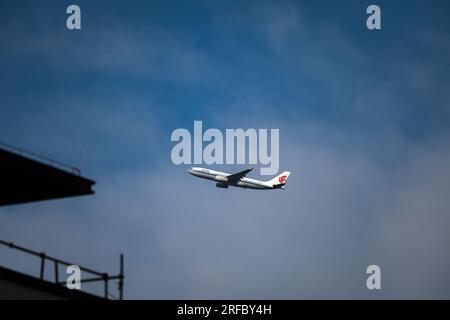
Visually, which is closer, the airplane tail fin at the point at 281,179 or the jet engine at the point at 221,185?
the jet engine at the point at 221,185

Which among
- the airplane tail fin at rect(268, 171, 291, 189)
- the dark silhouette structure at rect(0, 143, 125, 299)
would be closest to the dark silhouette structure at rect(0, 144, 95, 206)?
the dark silhouette structure at rect(0, 143, 125, 299)

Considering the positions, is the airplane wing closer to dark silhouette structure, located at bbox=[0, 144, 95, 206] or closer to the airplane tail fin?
the airplane tail fin

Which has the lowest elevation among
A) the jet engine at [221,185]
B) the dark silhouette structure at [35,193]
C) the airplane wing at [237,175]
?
the dark silhouette structure at [35,193]

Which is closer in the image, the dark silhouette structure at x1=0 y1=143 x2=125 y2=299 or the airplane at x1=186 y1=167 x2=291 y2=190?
the dark silhouette structure at x1=0 y1=143 x2=125 y2=299

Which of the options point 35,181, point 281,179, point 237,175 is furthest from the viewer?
point 281,179

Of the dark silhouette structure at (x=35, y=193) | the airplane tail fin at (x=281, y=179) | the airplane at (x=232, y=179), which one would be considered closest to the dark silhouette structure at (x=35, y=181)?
the dark silhouette structure at (x=35, y=193)

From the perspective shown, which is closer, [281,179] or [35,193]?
[35,193]

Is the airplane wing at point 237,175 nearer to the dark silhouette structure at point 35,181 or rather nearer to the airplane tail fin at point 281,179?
the airplane tail fin at point 281,179

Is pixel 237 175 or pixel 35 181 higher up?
pixel 237 175

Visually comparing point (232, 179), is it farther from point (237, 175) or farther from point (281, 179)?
point (281, 179)

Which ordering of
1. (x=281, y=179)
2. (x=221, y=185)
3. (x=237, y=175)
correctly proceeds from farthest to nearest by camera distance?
(x=281, y=179) < (x=237, y=175) < (x=221, y=185)

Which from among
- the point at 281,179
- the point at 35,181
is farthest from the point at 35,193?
the point at 281,179

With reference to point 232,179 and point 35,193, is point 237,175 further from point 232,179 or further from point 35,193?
point 35,193
